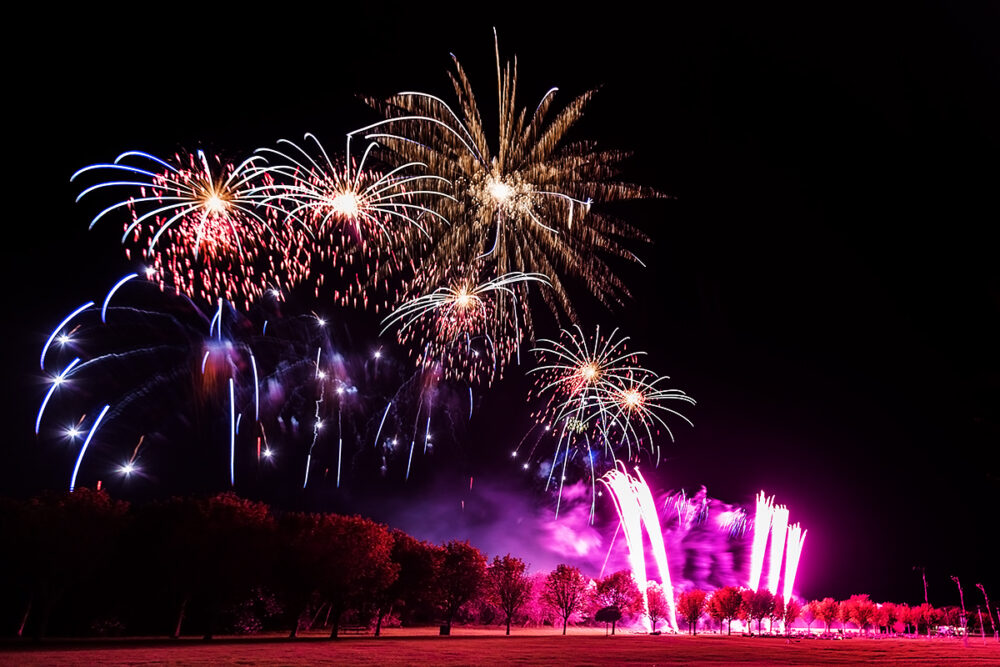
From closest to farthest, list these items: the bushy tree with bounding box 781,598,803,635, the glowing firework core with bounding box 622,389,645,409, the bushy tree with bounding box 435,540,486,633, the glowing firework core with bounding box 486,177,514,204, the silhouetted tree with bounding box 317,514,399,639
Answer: the glowing firework core with bounding box 486,177,514,204, the silhouetted tree with bounding box 317,514,399,639, the glowing firework core with bounding box 622,389,645,409, the bushy tree with bounding box 435,540,486,633, the bushy tree with bounding box 781,598,803,635

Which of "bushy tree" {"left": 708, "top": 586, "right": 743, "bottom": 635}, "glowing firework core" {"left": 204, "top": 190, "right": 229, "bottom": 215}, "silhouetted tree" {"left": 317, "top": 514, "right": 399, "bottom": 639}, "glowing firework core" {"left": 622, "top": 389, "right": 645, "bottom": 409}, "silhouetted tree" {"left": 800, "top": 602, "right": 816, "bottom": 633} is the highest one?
"glowing firework core" {"left": 204, "top": 190, "right": 229, "bottom": 215}

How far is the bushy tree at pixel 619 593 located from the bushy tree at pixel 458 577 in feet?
124

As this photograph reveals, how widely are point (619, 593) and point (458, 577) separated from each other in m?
44.7

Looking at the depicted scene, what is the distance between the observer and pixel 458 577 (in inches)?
3861

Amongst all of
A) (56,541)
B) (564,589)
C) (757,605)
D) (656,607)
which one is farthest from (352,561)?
(757,605)

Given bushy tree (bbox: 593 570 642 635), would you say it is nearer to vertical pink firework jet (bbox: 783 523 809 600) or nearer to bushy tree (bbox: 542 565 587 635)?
bushy tree (bbox: 542 565 587 635)

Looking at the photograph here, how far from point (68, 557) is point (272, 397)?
57932 millimetres

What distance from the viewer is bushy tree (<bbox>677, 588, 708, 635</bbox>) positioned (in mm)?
130875

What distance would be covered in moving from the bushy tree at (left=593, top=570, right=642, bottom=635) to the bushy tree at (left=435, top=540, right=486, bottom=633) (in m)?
37.7

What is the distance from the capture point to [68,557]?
6328 centimetres

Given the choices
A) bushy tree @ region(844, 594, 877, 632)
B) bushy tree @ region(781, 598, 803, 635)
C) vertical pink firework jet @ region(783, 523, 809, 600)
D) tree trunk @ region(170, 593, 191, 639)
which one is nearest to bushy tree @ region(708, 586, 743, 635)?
bushy tree @ region(781, 598, 803, 635)

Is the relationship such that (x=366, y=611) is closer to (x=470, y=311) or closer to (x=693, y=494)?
Result: (x=470, y=311)

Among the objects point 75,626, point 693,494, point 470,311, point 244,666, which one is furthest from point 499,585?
point 693,494

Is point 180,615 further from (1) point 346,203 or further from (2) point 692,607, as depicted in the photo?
(2) point 692,607
